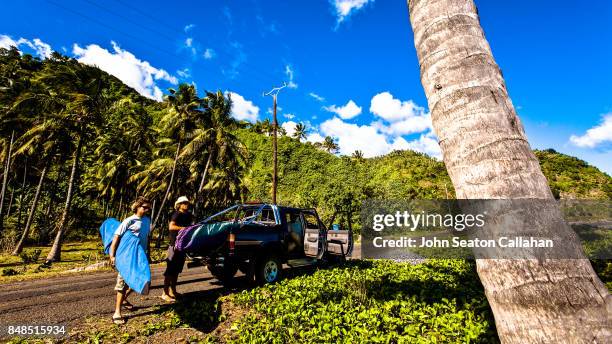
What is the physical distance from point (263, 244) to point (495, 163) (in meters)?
7.27

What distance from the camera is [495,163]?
51.2 inches

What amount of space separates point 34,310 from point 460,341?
26.3 feet

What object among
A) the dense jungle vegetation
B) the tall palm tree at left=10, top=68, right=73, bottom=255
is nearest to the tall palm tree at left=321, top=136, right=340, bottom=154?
the dense jungle vegetation

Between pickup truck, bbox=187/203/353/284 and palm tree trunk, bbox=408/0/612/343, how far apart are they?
249 inches

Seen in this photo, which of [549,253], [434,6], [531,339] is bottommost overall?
[531,339]

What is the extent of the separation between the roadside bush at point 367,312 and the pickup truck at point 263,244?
684 millimetres

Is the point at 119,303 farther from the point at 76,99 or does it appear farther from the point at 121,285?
the point at 76,99

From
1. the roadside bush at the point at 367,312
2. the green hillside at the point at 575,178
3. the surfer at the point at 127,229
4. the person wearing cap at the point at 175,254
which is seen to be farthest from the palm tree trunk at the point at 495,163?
the green hillside at the point at 575,178

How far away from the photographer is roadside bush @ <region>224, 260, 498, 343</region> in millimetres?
4383

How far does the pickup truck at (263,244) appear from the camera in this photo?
282 inches

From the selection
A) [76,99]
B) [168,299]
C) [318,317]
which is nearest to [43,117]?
[76,99]

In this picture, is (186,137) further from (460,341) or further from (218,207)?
(460,341)

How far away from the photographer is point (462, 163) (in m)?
1.40

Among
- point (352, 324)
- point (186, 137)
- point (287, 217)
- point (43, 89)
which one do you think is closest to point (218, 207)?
point (186, 137)
